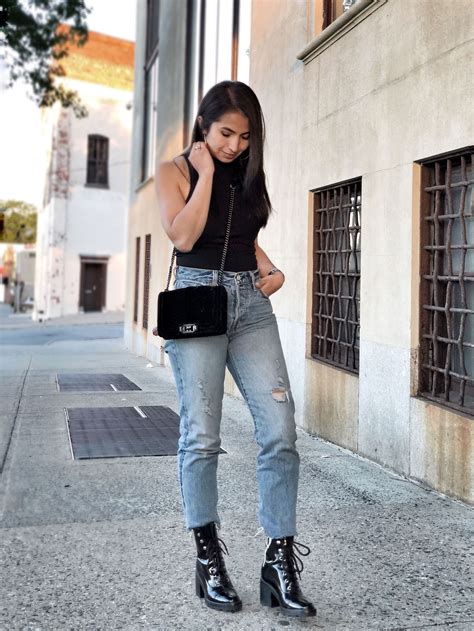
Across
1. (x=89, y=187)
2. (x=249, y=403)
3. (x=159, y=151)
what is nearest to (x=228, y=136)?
(x=249, y=403)

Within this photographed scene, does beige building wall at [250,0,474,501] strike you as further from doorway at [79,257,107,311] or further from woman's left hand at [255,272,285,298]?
doorway at [79,257,107,311]

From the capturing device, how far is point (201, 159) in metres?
2.47

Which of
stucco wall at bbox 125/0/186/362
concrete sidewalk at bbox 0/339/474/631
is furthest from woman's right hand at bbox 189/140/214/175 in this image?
stucco wall at bbox 125/0/186/362

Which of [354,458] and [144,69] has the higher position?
[144,69]

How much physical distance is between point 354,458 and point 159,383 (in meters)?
4.90

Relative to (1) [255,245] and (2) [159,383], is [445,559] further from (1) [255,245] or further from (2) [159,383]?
(2) [159,383]

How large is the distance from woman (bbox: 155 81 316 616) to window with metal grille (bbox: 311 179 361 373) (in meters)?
2.99

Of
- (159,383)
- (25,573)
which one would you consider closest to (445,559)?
(25,573)

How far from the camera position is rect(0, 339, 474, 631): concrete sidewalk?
97.2 inches

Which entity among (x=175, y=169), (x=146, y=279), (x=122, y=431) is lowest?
(x=122, y=431)

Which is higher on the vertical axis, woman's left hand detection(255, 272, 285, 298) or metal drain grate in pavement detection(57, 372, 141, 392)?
woman's left hand detection(255, 272, 285, 298)

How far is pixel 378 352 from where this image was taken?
16.1ft

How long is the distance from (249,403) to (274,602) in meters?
0.72

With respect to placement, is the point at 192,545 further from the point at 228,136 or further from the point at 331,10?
Result: the point at 331,10
